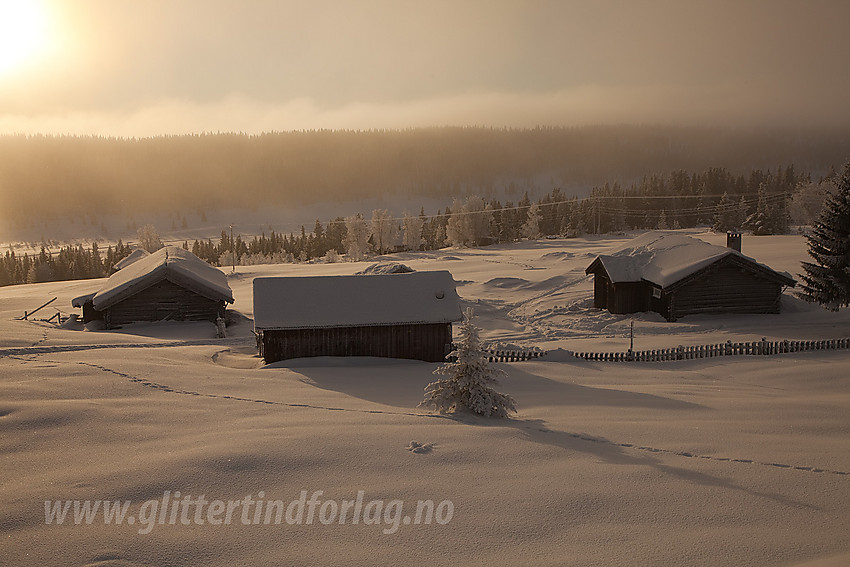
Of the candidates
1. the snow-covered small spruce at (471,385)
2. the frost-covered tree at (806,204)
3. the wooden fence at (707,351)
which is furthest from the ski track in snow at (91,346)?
the frost-covered tree at (806,204)

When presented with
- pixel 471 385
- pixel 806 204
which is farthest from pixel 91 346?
pixel 806 204

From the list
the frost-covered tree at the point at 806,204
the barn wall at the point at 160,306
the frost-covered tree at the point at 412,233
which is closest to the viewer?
the barn wall at the point at 160,306

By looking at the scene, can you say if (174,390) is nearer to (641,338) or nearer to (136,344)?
(136,344)

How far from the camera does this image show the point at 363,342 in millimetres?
23125

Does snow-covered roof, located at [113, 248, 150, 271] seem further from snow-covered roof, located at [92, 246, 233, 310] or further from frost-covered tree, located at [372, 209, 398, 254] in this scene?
frost-covered tree, located at [372, 209, 398, 254]

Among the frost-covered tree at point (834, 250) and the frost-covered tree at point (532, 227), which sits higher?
the frost-covered tree at point (532, 227)

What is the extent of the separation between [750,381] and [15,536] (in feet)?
68.0

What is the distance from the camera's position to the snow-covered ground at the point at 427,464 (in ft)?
22.5

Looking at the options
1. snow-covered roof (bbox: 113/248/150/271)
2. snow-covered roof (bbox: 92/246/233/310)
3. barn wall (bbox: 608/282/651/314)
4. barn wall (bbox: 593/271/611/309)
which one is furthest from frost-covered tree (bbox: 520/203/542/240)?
snow-covered roof (bbox: 92/246/233/310)

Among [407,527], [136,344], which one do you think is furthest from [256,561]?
[136,344]

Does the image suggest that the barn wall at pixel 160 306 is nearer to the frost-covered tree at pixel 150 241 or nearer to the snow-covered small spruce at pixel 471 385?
the snow-covered small spruce at pixel 471 385

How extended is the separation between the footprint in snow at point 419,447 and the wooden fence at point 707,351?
48.1 ft

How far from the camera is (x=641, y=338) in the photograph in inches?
1136

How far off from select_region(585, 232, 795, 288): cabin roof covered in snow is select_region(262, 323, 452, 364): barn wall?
15.7m
